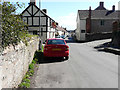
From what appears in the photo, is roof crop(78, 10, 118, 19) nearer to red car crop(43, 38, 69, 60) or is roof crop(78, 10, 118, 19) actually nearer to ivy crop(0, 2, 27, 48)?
red car crop(43, 38, 69, 60)

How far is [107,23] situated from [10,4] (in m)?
42.3

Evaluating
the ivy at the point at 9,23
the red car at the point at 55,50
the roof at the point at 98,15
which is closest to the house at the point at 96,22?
the roof at the point at 98,15

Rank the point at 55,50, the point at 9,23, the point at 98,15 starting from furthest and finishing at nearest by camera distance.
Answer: the point at 98,15 → the point at 55,50 → the point at 9,23

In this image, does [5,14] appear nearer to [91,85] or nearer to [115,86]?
[91,85]

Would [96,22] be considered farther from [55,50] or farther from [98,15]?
[55,50]

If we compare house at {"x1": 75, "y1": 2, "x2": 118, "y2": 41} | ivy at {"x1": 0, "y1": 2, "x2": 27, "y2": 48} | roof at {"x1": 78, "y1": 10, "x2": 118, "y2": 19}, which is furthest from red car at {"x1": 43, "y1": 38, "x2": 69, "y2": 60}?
roof at {"x1": 78, "y1": 10, "x2": 118, "y2": 19}

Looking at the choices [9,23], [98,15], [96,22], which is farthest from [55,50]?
[98,15]

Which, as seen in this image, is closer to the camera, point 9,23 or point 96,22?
point 9,23

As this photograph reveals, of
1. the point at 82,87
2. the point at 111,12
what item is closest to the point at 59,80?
the point at 82,87

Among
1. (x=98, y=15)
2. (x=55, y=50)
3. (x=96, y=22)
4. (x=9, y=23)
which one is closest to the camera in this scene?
(x=9, y=23)

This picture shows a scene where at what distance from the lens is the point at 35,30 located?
3403 centimetres

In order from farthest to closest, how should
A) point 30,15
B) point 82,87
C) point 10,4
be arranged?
1. point 30,15
2. point 82,87
3. point 10,4

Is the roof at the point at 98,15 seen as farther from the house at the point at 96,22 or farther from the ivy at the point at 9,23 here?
the ivy at the point at 9,23

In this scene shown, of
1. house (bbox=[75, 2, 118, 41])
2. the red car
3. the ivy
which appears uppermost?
house (bbox=[75, 2, 118, 41])
